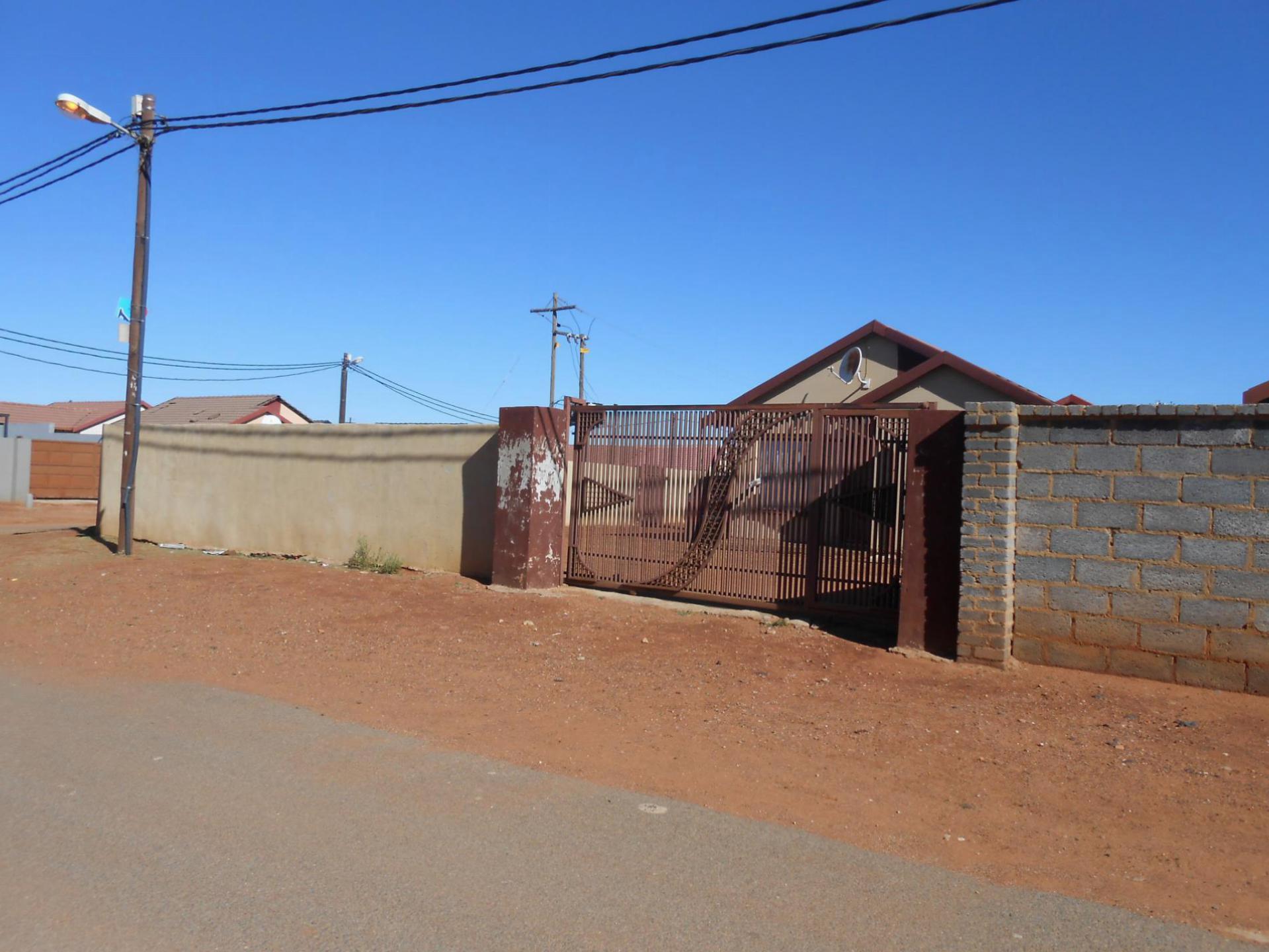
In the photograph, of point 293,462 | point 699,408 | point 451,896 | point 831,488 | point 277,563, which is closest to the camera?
point 451,896

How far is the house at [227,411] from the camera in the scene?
164 feet

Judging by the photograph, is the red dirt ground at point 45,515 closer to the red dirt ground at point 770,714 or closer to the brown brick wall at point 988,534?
the red dirt ground at point 770,714

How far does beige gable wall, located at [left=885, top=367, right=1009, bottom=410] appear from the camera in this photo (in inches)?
713

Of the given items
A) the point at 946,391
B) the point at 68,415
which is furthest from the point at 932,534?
the point at 68,415

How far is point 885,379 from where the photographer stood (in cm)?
2244

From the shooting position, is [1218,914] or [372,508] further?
[372,508]

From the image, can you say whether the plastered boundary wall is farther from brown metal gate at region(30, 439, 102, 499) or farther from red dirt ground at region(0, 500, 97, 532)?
brown metal gate at region(30, 439, 102, 499)

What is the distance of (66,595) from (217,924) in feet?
30.2

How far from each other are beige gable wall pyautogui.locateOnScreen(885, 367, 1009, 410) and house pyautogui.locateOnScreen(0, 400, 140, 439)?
4972 cm

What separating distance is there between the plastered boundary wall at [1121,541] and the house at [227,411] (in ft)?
149

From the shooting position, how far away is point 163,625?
9.92 meters

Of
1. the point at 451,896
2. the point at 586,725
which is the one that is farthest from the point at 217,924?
the point at 586,725

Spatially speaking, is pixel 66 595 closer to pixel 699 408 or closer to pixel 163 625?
pixel 163 625

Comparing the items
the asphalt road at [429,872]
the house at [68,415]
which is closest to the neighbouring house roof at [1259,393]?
the asphalt road at [429,872]
